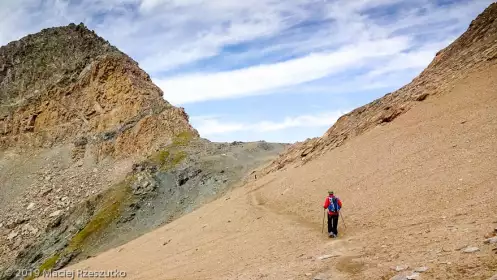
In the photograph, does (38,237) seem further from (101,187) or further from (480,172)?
(480,172)

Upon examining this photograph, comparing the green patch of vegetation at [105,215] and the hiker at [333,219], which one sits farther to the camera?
the green patch of vegetation at [105,215]

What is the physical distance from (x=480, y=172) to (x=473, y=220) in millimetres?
6527

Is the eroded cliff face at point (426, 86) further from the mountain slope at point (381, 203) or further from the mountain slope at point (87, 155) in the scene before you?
the mountain slope at point (87, 155)

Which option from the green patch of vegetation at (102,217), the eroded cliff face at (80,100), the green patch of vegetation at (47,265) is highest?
the eroded cliff face at (80,100)

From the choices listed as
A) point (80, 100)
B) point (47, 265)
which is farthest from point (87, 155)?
point (47, 265)

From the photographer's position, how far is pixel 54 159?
7631 cm

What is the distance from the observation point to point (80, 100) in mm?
86188

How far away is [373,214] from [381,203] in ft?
4.60

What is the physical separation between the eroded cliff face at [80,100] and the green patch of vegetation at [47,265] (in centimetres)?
2560

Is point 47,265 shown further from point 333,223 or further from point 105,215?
point 333,223

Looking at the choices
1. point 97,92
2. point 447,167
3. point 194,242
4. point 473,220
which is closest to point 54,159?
point 97,92

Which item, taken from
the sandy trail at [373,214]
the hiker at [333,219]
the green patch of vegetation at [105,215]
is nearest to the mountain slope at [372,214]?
the sandy trail at [373,214]

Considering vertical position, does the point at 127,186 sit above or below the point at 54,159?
below

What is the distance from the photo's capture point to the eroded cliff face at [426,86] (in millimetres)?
38656
